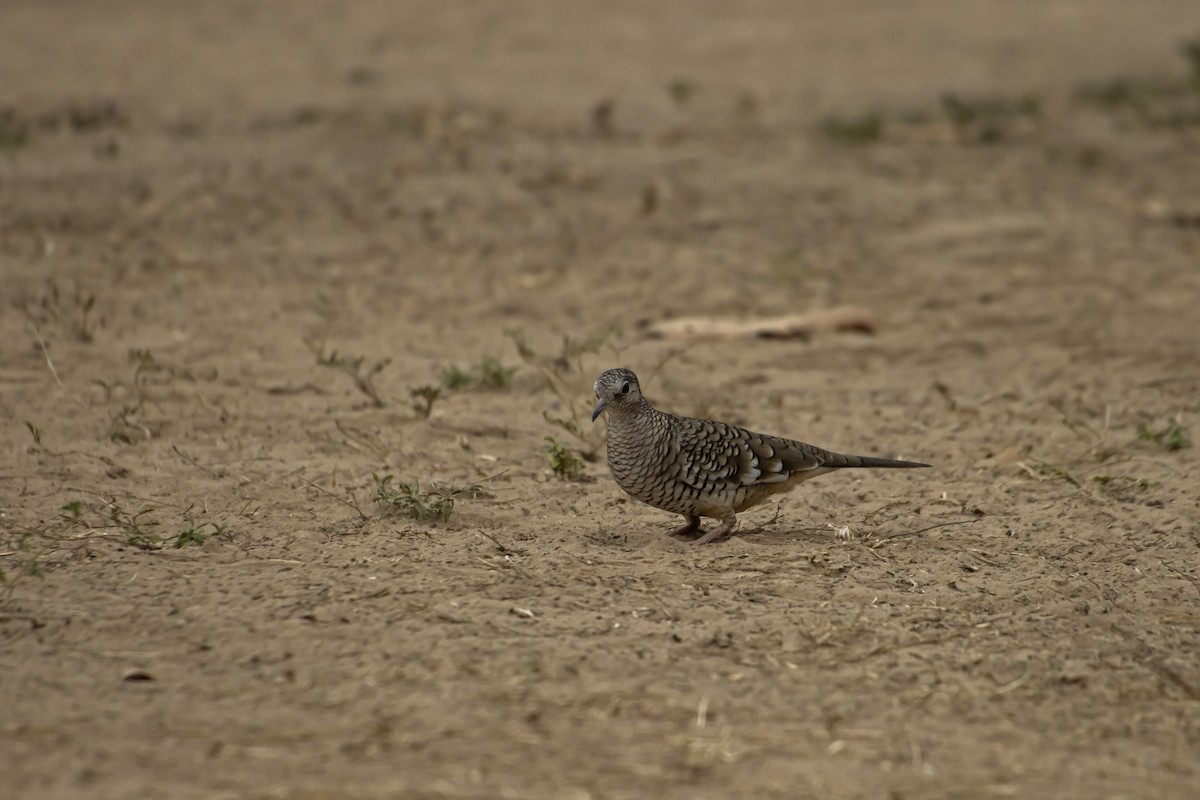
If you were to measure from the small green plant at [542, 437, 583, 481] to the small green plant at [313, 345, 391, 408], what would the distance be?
1.03 meters

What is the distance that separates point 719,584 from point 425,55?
946 centimetres

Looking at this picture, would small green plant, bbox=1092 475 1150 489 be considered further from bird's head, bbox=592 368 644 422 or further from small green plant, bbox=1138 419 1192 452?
bird's head, bbox=592 368 644 422

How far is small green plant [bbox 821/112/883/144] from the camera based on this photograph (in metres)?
11.5

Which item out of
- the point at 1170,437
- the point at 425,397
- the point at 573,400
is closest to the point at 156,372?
the point at 425,397

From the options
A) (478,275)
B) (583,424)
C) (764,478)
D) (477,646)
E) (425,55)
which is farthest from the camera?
(425,55)

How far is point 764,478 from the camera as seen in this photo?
527 cm

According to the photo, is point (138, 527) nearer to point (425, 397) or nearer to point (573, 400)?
point (425, 397)

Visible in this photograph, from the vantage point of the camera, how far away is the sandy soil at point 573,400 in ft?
12.9

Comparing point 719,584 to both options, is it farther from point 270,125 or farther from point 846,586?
point 270,125

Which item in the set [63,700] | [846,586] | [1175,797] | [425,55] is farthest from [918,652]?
[425,55]

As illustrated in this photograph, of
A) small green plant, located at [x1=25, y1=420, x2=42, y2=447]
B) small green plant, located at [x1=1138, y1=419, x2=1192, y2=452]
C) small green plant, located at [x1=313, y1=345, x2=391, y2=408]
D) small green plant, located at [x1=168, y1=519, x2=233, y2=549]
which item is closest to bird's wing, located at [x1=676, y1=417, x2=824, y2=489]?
small green plant, located at [x1=168, y1=519, x2=233, y2=549]

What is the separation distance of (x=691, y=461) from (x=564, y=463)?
89 cm

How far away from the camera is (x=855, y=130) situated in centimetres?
1150

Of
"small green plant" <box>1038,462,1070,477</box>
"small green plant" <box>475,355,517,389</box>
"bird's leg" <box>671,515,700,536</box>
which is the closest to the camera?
"bird's leg" <box>671,515,700,536</box>
